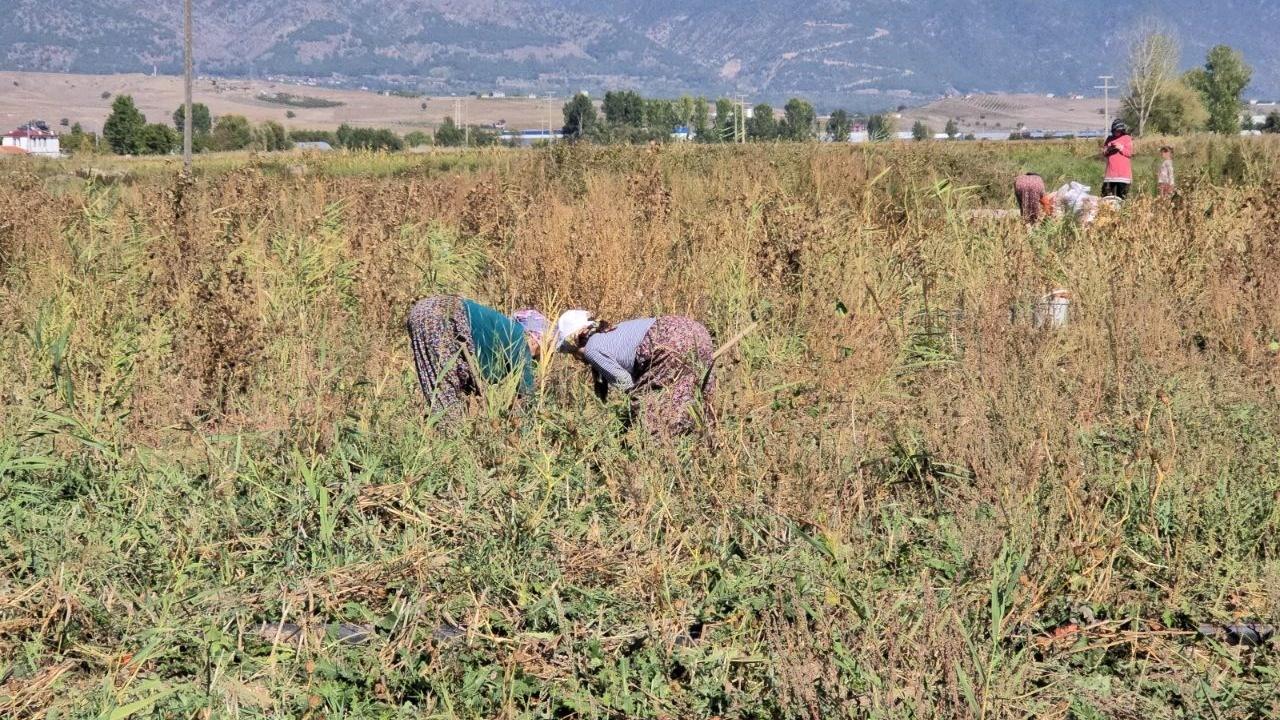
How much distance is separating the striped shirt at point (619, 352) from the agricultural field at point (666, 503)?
149mm

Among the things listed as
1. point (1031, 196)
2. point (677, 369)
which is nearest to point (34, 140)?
point (1031, 196)

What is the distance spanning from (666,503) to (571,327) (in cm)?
144

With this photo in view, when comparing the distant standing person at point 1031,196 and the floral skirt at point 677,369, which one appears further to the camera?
the distant standing person at point 1031,196

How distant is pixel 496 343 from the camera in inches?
216

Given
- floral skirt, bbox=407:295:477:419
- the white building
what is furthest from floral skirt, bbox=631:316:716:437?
the white building

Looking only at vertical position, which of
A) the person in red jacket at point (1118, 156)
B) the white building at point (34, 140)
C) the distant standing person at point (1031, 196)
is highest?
the white building at point (34, 140)

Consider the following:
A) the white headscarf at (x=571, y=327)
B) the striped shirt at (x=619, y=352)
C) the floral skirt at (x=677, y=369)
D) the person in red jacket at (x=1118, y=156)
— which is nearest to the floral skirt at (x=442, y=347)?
the white headscarf at (x=571, y=327)

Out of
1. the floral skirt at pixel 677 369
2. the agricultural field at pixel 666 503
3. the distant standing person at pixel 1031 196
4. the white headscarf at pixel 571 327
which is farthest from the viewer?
the distant standing person at pixel 1031 196

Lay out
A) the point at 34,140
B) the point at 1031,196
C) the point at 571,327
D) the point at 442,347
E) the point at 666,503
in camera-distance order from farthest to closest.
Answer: the point at 34,140
the point at 1031,196
the point at 571,327
the point at 442,347
the point at 666,503

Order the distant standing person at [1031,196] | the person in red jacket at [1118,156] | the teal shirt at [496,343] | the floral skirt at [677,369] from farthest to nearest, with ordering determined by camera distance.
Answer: the person in red jacket at [1118,156], the distant standing person at [1031,196], the teal shirt at [496,343], the floral skirt at [677,369]

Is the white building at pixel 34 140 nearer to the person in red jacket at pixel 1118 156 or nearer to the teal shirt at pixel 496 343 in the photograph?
the person in red jacket at pixel 1118 156

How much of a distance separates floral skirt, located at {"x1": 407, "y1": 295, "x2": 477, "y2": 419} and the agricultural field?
0.86ft

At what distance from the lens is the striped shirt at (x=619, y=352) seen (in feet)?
18.2

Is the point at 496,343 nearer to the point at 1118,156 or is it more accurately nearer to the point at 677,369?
the point at 677,369
